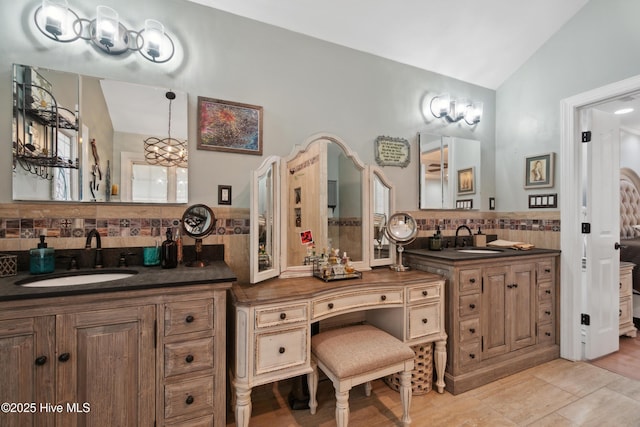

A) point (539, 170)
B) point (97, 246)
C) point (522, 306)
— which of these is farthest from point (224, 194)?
point (539, 170)

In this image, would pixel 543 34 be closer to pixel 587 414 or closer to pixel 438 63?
pixel 438 63

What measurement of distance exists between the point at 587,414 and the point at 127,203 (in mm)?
3174

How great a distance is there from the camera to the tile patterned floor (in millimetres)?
1729

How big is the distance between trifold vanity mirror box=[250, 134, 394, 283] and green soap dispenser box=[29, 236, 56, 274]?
1.03 m

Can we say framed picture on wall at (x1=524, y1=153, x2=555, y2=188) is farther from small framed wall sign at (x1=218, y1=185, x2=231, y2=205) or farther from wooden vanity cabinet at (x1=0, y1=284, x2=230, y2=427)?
wooden vanity cabinet at (x1=0, y1=284, x2=230, y2=427)

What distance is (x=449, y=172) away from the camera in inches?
111

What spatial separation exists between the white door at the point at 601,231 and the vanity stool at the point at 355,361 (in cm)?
201

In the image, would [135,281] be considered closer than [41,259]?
Yes

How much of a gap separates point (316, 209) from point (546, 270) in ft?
6.95

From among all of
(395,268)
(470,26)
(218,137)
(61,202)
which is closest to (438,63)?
(470,26)

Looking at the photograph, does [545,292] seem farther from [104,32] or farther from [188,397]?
[104,32]

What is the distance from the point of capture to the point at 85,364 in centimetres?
122

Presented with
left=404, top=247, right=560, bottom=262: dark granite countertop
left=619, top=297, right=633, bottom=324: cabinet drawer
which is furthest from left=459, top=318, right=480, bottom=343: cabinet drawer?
left=619, top=297, right=633, bottom=324: cabinet drawer

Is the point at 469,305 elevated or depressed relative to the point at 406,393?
elevated
